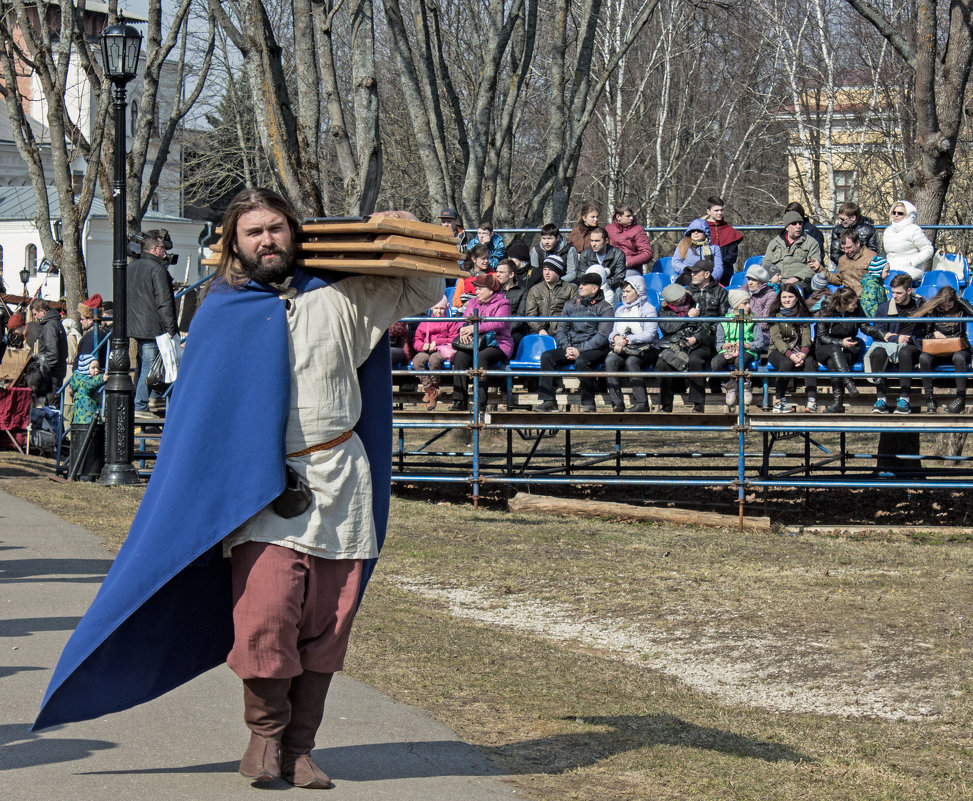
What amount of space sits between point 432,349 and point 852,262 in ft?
14.4

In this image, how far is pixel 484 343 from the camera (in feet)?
41.9

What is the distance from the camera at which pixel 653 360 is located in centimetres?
1249

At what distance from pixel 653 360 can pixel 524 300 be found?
1809 mm

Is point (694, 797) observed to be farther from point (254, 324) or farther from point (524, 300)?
point (524, 300)

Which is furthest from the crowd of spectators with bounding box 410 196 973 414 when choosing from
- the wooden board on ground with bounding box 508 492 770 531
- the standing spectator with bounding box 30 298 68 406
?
the standing spectator with bounding box 30 298 68 406

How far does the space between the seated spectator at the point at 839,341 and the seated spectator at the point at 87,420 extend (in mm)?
7369

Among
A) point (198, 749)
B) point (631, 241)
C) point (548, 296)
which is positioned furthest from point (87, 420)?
point (198, 749)

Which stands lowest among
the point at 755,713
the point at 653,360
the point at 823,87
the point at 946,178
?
the point at 755,713

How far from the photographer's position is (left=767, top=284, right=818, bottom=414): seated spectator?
12.1 meters

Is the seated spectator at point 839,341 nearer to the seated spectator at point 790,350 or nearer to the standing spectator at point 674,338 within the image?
the seated spectator at point 790,350

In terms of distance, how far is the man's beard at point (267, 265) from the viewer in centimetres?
418

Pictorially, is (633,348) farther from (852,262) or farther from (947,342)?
(947,342)

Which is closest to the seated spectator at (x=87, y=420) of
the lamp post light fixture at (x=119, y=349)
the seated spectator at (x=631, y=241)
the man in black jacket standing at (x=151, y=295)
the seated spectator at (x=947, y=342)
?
the lamp post light fixture at (x=119, y=349)

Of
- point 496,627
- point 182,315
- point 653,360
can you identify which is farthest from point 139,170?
point 496,627
